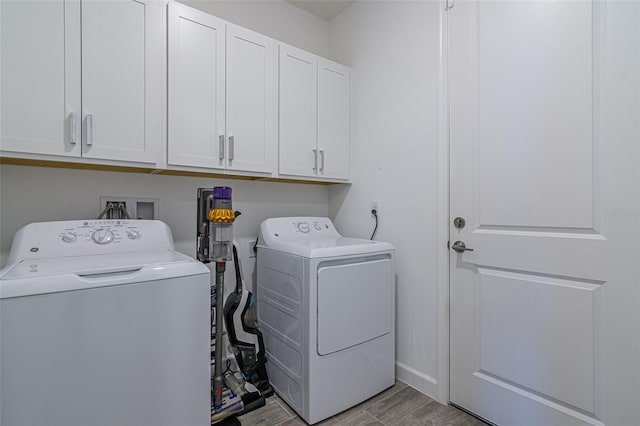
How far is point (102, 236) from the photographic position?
58.5 inches

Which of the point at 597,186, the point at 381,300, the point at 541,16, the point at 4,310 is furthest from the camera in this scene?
the point at 381,300

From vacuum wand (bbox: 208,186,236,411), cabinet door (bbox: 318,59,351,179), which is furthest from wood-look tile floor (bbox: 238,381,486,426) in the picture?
cabinet door (bbox: 318,59,351,179)

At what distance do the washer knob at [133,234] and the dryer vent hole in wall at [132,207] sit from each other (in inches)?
9.4

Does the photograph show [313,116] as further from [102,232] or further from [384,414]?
[384,414]

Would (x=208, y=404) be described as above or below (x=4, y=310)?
below

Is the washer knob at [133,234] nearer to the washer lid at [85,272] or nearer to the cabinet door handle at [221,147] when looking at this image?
the washer lid at [85,272]

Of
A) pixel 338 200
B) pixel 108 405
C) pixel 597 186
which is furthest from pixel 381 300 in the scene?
pixel 108 405

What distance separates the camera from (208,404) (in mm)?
1280

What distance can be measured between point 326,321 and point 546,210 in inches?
48.1

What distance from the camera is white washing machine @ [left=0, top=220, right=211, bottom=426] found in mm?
964

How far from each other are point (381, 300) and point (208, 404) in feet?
3.57

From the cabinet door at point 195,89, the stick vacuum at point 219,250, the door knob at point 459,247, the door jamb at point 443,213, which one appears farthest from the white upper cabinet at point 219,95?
the door knob at point 459,247

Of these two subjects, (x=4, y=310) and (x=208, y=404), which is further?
(x=208, y=404)

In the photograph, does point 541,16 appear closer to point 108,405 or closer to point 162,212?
point 162,212
